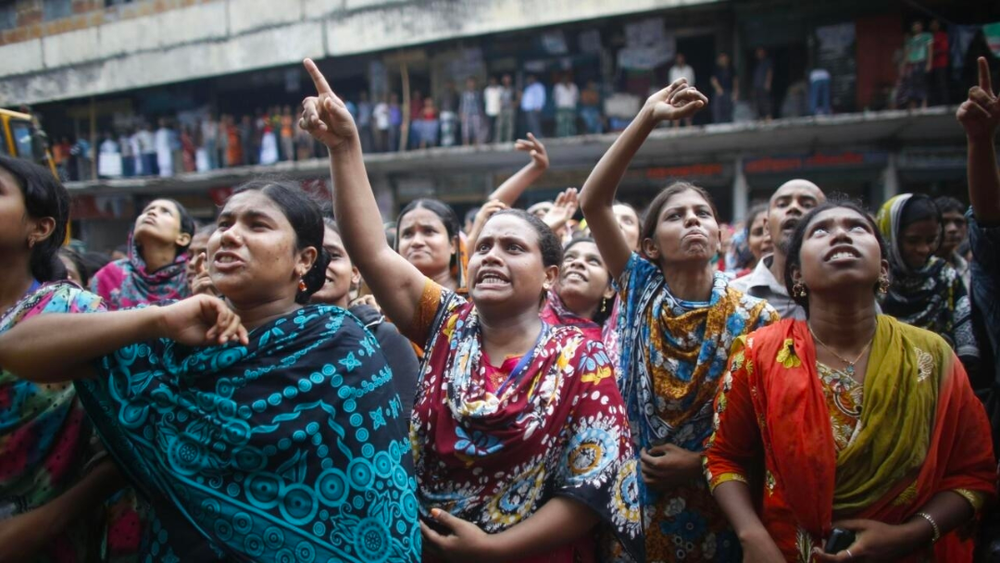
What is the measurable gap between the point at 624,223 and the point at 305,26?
14780mm

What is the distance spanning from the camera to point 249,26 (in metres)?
17.0

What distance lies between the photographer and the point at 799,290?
2.35m

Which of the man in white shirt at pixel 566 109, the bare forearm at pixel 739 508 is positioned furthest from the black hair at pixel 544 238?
the man in white shirt at pixel 566 109

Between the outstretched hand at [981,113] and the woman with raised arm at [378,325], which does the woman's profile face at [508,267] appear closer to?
the woman with raised arm at [378,325]

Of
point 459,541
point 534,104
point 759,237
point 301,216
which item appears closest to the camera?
point 459,541

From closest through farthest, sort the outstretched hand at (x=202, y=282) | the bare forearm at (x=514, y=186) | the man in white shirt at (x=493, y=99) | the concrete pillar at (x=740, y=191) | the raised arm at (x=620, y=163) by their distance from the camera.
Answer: the raised arm at (x=620, y=163)
the outstretched hand at (x=202, y=282)
the bare forearm at (x=514, y=186)
the concrete pillar at (x=740, y=191)
the man in white shirt at (x=493, y=99)

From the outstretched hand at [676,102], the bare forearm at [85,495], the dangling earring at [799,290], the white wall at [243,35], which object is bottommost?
the bare forearm at [85,495]

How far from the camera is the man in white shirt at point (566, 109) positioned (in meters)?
14.9

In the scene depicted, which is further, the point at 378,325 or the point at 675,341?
the point at 378,325

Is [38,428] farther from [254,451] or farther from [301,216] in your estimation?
[301,216]

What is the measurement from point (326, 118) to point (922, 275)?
324 cm

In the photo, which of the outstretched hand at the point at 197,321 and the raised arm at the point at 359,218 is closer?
the outstretched hand at the point at 197,321

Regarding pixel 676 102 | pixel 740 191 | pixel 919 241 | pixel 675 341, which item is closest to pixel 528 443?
pixel 675 341

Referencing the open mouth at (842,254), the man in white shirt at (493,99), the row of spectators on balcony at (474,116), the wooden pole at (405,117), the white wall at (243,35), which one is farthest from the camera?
the wooden pole at (405,117)
